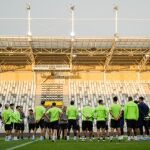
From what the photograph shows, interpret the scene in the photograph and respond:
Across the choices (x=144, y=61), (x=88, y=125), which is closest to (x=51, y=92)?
(x=144, y=61)

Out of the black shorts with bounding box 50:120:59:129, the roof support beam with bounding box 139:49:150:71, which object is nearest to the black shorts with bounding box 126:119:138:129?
the black shorts with bounding box 50:120:59:129

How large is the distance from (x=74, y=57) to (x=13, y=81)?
6403mm

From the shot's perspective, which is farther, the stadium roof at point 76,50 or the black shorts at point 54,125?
the stadium roof at point 76,50

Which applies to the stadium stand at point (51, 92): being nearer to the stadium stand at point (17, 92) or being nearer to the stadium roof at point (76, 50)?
the stadium stand at point (17, 92)

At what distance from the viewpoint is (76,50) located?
49.6 meters

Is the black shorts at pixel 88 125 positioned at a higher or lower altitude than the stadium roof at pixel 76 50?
lower

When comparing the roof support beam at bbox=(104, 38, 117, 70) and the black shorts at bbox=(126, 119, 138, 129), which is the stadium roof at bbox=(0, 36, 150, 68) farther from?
the black shorts at bbox=(126, 119, 138, 129)

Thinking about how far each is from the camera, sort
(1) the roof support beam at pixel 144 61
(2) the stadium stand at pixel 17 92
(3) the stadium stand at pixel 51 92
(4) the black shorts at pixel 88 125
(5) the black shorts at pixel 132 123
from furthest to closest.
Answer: (3) the stadium stand at pixel 51 92, (2) the stadium stand at pixel 17 92, (1) the roof support beam at pixel 144 61, (4) the black shorts at pixel 88 125, (5) the black shorts at pixel 132 123

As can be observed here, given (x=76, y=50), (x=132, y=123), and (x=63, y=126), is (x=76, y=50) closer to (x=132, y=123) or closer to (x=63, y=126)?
(x=63, y=126)

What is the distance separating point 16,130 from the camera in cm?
2731

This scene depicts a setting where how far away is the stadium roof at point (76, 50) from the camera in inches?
1860

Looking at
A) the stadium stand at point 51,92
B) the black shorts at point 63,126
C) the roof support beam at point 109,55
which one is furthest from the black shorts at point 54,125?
the stadium stand at point 51,92

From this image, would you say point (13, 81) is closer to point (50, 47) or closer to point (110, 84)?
point (50, 47)

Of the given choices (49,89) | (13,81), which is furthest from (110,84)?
(13,81)
